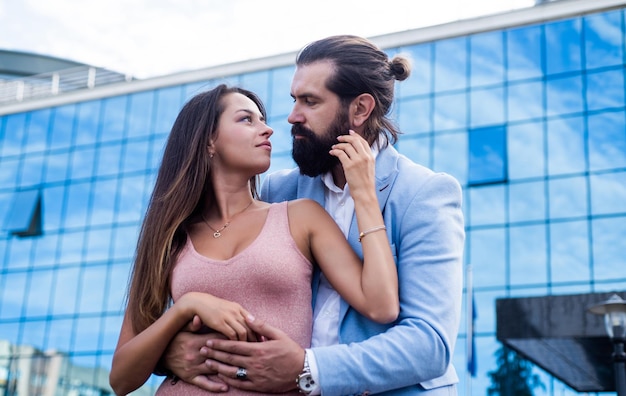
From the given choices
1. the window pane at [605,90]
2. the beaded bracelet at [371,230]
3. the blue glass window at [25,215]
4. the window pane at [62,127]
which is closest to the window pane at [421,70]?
the window pane at [605,90]

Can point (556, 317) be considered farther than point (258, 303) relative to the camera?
Yes

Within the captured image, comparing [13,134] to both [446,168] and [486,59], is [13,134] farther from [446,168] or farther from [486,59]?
[486,59]

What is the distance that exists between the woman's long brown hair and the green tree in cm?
2231

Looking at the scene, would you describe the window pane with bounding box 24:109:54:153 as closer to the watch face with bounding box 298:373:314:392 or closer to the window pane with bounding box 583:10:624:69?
the window pane with bounding box 583:10:624:69

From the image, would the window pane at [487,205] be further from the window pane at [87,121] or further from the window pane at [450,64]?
the window pane at [87,121]

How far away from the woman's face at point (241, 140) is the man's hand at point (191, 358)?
821 mm

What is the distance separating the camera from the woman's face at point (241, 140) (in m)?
4.02

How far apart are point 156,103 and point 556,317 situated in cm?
2161

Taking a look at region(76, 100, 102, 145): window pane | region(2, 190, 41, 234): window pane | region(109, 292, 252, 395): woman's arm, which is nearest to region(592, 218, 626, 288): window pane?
region(76, 100, 102, 145): window pane

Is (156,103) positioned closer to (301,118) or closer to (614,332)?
(614,332)

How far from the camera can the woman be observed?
3557 millimetres

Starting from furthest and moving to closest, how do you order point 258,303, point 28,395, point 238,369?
point 28,395, point 258,303, point 238,369

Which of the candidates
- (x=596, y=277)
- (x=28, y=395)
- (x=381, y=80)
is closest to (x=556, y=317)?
(x=596, y=277)

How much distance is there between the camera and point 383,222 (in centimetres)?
372
